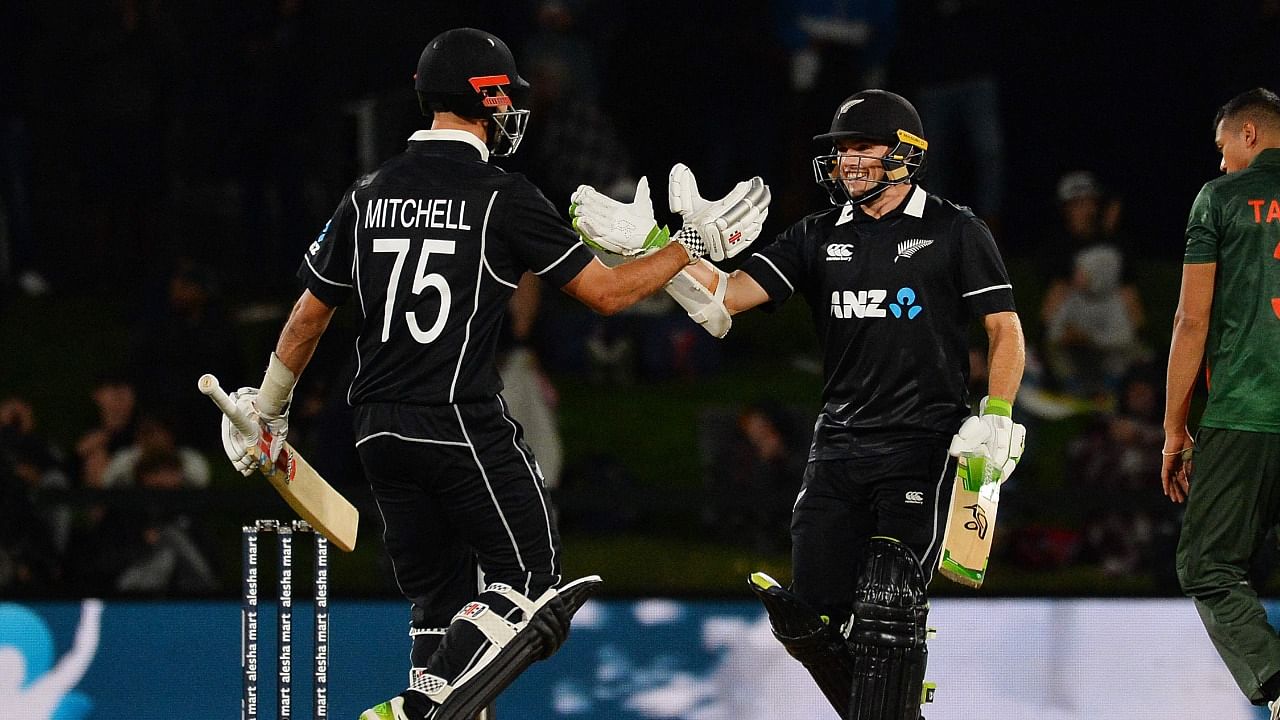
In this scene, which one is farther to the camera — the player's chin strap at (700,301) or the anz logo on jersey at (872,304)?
the player's chin strap at (700,301)

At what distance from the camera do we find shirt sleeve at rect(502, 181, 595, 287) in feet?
13.0

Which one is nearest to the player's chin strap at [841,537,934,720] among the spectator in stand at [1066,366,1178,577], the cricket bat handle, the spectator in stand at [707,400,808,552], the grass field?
the cricket bat handle

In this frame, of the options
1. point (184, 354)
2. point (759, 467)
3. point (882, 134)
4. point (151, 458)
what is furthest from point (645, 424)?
point (882, 134)

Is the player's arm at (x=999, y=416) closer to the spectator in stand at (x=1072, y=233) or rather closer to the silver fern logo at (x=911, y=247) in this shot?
the silver fern logo at (x=911, y=247)

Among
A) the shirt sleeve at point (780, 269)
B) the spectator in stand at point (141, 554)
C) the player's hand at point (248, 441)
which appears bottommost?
the spectator in stand at point (141, 554)

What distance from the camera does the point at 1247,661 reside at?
431 centimetres

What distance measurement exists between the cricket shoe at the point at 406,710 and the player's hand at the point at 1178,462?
6.33 ft

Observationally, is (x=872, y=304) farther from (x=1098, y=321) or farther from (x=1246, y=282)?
(x=1098, y=321)

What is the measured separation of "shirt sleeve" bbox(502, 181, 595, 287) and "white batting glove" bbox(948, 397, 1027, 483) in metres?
0.94

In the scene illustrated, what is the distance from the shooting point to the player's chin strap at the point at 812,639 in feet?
14.1

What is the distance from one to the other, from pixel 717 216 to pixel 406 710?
1313 mm

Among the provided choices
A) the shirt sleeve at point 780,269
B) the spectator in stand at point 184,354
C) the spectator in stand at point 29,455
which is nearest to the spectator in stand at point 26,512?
the spectator in stand at point 29,455

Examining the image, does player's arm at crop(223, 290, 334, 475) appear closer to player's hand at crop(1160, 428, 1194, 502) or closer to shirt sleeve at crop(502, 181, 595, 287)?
shirt sleeve at crop(502, 181, 595, 287)

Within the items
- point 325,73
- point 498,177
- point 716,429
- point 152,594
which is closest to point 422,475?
point 498,177
